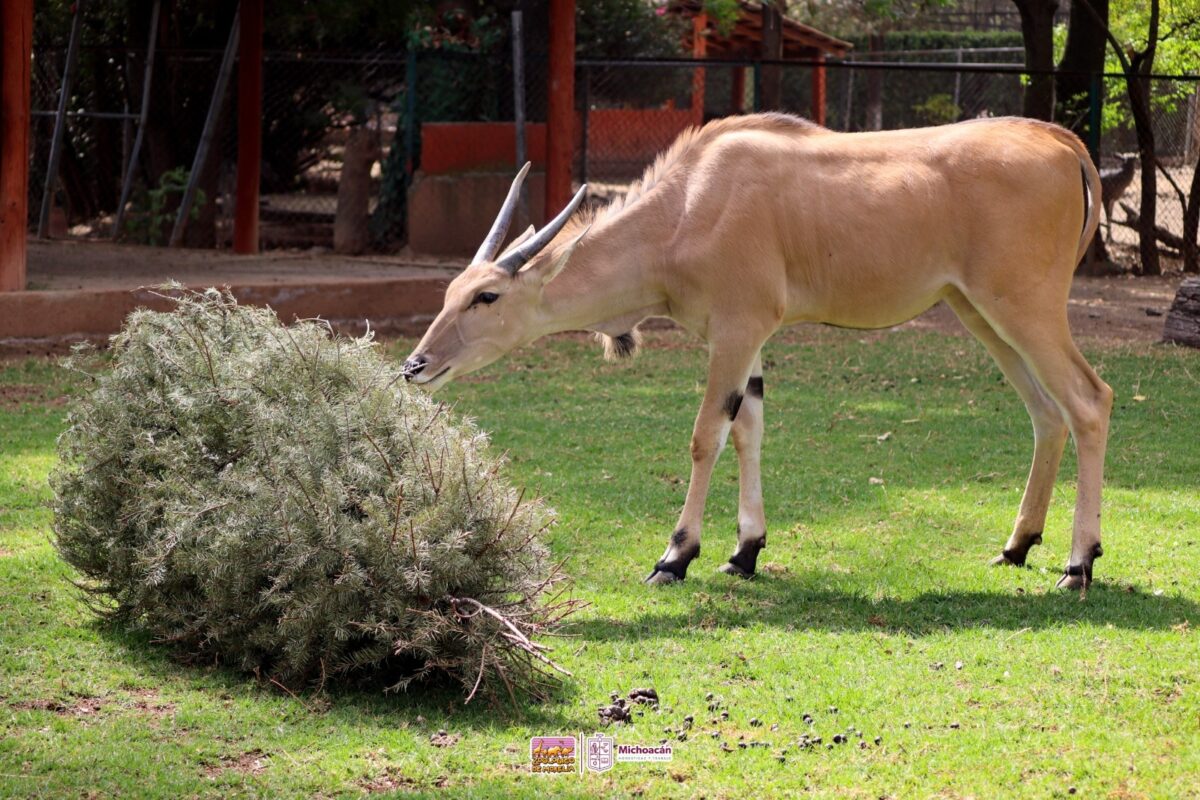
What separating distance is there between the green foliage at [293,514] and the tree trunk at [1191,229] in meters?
14.1

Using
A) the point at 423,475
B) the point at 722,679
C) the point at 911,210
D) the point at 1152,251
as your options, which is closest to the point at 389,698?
the point at 423,475

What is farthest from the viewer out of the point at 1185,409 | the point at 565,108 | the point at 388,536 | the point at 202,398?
the point at 565,108

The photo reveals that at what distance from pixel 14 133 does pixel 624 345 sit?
6250mm

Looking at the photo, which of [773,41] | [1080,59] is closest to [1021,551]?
[1080,59]

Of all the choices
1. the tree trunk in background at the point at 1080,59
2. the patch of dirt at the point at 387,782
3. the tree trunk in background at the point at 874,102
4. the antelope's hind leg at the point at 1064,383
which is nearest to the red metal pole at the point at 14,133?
the antelope's hind leg at the point at 1064,383

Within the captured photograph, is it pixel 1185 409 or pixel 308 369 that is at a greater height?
pixel 308 369

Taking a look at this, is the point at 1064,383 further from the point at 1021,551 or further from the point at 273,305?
the point at 273,305

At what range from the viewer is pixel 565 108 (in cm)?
1329

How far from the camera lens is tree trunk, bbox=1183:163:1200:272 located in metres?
16.8

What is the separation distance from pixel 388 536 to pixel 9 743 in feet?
3.99

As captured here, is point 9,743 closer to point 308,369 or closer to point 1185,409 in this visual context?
point 308,369

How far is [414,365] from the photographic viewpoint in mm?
5602

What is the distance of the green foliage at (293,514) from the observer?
4.43 metres

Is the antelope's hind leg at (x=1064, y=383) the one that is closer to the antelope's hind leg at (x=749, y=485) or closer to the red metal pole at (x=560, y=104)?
the antelope's hind leg at (x=749, y=485)
